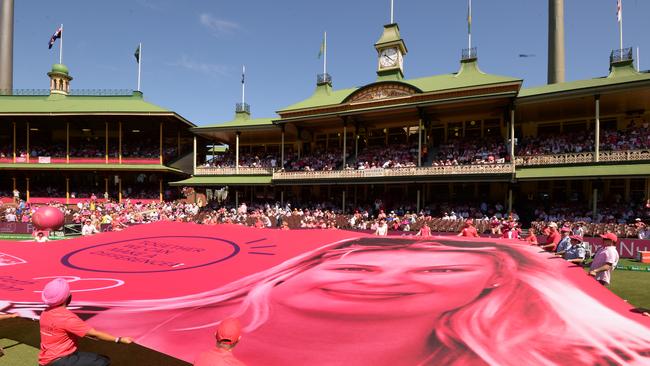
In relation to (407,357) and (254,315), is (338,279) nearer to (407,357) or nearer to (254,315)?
(254,315)

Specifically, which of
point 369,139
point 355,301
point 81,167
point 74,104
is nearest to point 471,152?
point 369,139

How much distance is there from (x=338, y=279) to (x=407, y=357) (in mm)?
1925

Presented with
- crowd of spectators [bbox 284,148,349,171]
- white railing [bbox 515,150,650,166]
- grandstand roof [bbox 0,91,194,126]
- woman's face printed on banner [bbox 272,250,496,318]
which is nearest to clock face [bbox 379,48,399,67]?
crowd of spectators [bbox 284,148,349,171]

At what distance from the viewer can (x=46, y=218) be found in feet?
38.8

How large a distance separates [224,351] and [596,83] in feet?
91.4

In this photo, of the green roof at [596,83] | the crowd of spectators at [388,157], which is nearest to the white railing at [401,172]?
the crowd of spectators at [388,157]

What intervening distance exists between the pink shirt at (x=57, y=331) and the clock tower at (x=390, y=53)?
33777 mm

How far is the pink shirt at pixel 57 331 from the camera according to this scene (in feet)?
11.2

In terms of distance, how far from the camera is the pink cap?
3.43 m

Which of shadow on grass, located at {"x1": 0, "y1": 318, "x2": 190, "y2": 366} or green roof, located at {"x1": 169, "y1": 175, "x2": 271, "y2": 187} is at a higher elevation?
green roof, located at {"x1": 169, "y1": 175, "x2": 271, "y2": 187}

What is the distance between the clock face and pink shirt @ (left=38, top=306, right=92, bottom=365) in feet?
114

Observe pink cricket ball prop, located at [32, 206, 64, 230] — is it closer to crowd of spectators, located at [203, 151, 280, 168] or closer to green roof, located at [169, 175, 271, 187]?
green roof, located at [169, 175, 271, 187]

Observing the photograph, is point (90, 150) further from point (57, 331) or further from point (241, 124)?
point (57, 331)

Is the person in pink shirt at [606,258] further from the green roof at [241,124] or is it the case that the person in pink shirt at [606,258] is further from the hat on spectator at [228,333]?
the green roof at [241,124]
